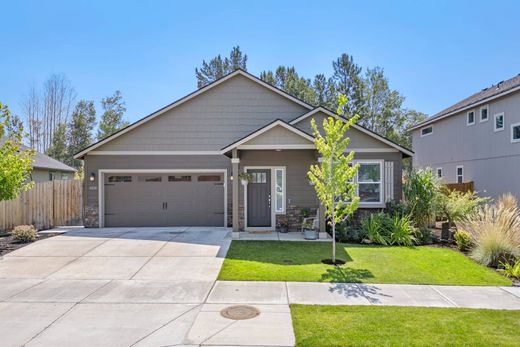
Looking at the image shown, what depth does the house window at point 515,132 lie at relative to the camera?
1440cm

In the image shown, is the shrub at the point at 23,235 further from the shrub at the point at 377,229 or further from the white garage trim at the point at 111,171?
the shrub at the point at 377,229

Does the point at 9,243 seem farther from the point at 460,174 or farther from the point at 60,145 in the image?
the point at 60,145

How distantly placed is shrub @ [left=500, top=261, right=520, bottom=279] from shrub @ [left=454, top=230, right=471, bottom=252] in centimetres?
150

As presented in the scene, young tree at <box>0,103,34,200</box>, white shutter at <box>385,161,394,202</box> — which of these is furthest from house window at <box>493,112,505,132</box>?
young tree at <box>0,103,34,200</box>

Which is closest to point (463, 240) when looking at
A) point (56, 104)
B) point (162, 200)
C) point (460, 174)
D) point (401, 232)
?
point (401, 232)

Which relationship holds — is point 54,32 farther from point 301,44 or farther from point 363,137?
point 363,137

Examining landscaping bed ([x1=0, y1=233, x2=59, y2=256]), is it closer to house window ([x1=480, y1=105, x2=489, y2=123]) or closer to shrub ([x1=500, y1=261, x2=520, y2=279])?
shrub ([x1=500, y1=261, x2=520, y2=279])

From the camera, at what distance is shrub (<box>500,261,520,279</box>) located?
7366 mm

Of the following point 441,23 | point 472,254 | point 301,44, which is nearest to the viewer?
point 472,254

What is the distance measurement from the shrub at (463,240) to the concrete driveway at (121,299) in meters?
6.86

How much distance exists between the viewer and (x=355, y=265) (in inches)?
319

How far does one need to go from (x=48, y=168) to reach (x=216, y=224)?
13.5m

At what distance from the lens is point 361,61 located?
31.9 metres

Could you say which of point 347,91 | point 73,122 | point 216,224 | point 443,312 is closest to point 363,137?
point 216,224
